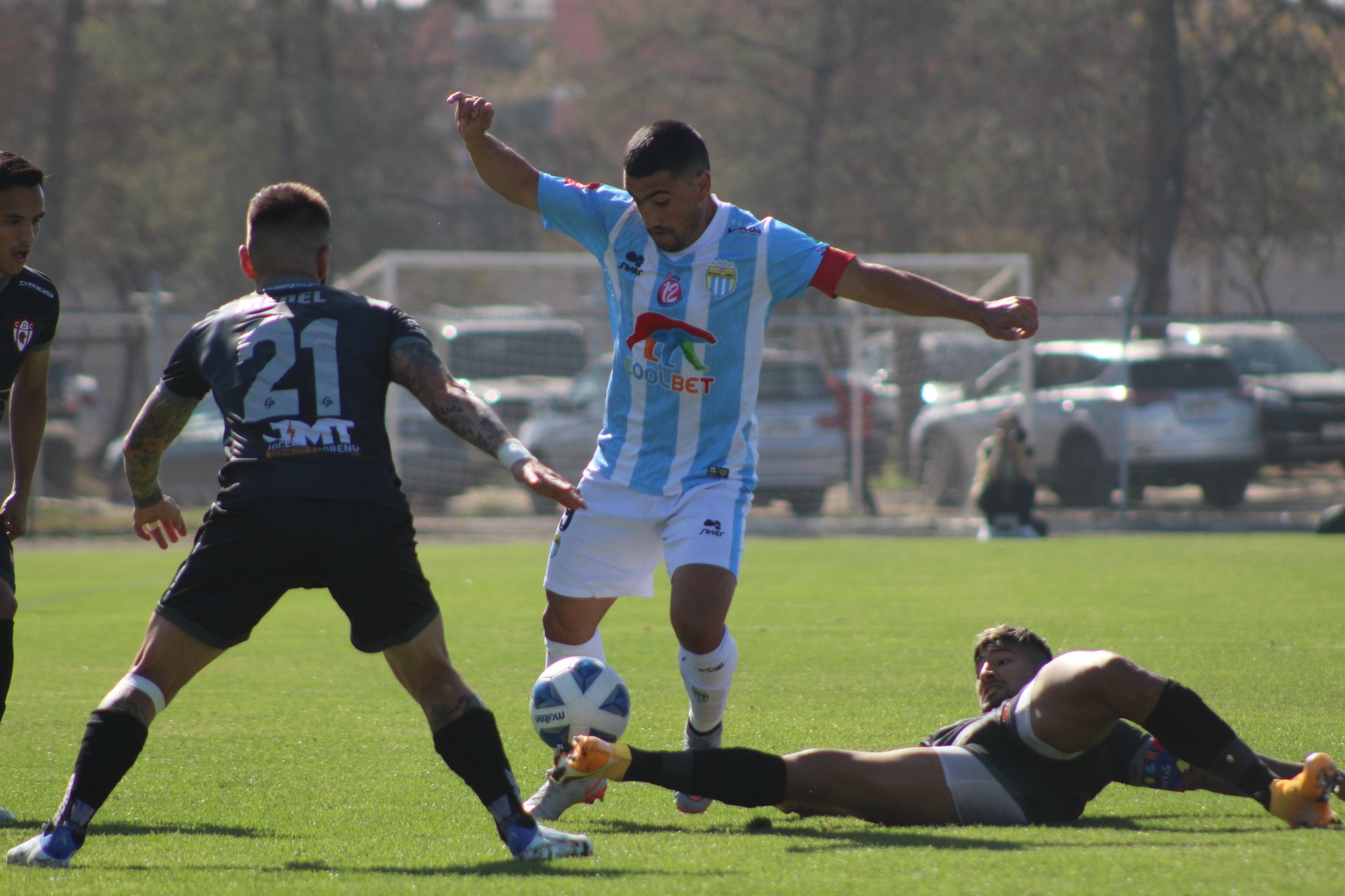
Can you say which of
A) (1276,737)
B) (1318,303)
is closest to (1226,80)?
(1318,303)

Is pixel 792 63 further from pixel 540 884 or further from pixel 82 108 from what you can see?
pixel 540 884

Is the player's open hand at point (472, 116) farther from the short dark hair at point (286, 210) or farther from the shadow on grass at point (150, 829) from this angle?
the shadow on grass at point (150, 829)

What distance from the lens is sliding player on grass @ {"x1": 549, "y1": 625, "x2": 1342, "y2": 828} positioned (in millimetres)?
4129

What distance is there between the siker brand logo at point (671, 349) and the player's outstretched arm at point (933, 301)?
535 mm

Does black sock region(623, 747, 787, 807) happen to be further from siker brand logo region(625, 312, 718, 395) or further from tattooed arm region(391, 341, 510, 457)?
siker brand logo region(625, 312, 718, 395)

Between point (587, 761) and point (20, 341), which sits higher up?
point (20, 341)

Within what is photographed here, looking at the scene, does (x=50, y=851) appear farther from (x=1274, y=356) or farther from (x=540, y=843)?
(x=1274, y=356)

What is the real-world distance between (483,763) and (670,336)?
1682 millimetres

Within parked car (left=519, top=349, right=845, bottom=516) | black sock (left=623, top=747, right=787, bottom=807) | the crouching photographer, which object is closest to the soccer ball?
black sock (left=623, top=747, right=787, bottom=807)

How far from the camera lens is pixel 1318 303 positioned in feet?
130

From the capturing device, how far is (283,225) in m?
4.21

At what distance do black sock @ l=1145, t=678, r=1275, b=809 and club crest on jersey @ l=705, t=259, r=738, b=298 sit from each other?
1.92 meters

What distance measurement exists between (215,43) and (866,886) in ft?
97.6

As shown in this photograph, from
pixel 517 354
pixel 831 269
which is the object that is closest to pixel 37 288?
pixel 831 269
